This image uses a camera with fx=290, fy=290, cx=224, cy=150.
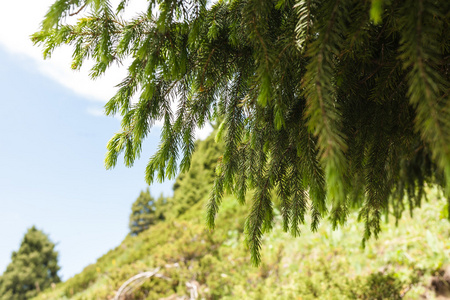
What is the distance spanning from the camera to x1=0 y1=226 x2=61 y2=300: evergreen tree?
57.2ft

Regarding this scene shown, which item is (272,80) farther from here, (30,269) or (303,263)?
(30,269)

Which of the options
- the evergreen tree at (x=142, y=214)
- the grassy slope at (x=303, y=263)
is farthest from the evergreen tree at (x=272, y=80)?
the evergreen tree at (x=142, y=214)

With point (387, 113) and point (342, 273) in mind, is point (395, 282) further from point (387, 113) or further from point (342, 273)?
point (387, 113)

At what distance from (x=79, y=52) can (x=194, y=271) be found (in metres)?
4.72

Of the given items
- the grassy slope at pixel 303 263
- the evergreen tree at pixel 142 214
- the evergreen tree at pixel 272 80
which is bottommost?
the grassy slope at pixel 303 263

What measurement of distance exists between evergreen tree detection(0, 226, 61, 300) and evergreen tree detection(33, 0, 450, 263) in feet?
66.2

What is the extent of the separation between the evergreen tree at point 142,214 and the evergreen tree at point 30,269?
553 centimetres

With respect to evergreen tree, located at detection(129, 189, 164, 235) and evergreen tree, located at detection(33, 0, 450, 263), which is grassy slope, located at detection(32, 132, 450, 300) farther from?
evergreen tree, located at detection(129, 189, 164, 235)

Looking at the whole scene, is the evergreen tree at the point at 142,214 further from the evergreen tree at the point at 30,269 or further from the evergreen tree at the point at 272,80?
the evergreen tree at the point at 272,80

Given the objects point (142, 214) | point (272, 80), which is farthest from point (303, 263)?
point (142, 214)

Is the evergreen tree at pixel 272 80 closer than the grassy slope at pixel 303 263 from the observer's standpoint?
Yes

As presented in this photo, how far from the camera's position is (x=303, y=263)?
457cm

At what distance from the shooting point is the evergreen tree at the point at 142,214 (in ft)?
65.9

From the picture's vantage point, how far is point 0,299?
16.7 m
